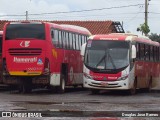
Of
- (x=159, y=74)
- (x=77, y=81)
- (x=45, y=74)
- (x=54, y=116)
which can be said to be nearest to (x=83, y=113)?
(x=54, y=116)

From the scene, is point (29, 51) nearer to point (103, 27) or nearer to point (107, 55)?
point (107, 55)

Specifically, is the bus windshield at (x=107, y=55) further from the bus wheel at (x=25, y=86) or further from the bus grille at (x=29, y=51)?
the bus wheel at (x=25, y=86)

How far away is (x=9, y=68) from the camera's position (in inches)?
1011

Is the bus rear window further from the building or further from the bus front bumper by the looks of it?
the building

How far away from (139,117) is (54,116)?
7.23ft

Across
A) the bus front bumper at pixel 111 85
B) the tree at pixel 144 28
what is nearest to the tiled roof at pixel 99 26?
the tree at pixel 144 28

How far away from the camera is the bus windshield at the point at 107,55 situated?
84.9 feet

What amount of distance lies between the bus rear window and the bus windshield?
97.1 inches

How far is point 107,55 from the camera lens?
26.1 metres

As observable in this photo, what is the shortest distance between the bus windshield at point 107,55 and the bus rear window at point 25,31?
8.09 feet

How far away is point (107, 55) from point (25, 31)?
3.91m

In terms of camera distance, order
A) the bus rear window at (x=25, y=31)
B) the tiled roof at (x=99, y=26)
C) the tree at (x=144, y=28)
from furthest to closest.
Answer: the tiled roof at (x=99, y=26)
the tree at (x=144, y=28)
the bus rear window at (x=25, y=31)

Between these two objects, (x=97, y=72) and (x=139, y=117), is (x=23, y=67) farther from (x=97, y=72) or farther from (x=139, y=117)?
(x=139, y=117)

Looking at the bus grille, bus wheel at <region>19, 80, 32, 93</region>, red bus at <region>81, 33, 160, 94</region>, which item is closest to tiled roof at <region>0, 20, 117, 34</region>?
red bus at <region>81, 33, 160, 94</region>
